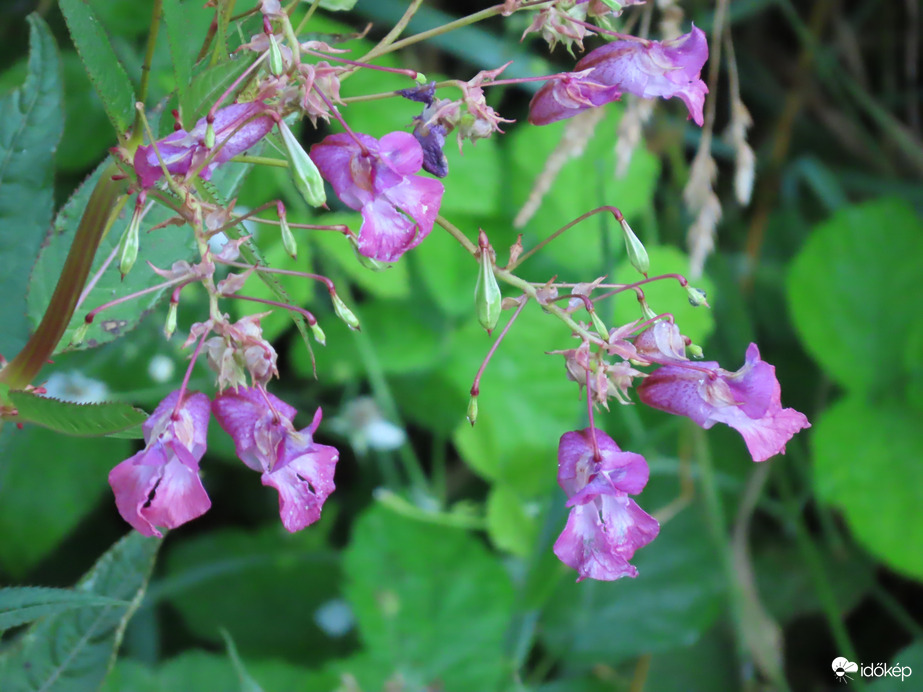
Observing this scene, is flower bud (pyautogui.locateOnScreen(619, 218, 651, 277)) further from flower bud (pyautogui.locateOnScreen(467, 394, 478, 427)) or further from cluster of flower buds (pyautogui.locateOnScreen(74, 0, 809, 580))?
flower bud (pyautogui.locateOnScreen(467, 394, 478, 427))

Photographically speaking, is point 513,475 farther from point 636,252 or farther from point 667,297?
point 636,252

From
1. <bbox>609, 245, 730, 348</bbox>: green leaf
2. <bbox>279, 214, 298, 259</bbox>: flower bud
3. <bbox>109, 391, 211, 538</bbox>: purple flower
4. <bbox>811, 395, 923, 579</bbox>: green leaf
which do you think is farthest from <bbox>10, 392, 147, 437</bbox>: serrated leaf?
→ <bbox>811, 395, 923, 579</bbox>: green leaf

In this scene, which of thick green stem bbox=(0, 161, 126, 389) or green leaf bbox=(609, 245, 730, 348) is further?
green leaf bbox=(609, 245, 730, 348)

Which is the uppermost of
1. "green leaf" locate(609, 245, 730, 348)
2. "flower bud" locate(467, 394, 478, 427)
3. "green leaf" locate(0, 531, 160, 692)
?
"flower bud" locate(467, 394, 478, 427)

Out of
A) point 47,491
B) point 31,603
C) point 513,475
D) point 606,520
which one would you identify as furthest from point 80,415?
point 47,491

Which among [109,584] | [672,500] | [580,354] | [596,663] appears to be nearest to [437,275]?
[672,500]

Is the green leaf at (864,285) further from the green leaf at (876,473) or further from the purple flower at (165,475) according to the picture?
the purple flower at (165,475)
